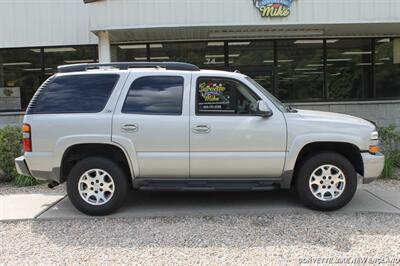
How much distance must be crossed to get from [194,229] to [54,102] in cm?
259

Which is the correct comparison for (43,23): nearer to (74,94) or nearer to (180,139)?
(74,94)

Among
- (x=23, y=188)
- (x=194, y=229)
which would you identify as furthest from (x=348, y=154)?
(x=23, y=188)

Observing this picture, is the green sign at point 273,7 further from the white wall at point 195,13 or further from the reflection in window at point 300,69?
the reflection in window at point 300,69

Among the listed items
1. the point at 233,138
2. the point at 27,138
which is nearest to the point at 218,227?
the point at 233,138

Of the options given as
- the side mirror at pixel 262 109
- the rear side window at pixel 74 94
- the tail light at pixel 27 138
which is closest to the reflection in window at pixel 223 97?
the side mirror at pixel 262 109

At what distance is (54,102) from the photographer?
601cm

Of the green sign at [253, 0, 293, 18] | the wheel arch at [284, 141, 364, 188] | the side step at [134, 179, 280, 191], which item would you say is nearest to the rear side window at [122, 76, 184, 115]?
the side step at [134, 179, 280, 191]

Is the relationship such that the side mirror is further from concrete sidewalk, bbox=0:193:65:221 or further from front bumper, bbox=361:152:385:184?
concrete sidewalk, bbox=0:193:65:221

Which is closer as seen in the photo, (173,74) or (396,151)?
(173,74)

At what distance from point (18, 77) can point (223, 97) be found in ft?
24.8

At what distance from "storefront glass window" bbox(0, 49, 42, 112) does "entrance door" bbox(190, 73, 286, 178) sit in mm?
6946

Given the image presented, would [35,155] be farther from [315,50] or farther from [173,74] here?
[315,50]

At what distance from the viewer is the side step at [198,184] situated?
595cm

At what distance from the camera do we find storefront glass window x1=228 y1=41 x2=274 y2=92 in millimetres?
11203
